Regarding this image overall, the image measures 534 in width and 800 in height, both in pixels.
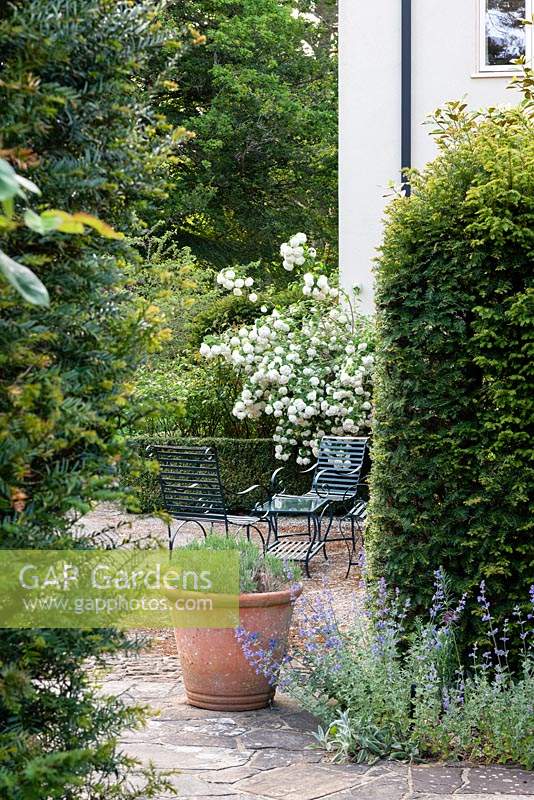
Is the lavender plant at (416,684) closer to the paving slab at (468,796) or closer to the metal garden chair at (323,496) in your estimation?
the paving slab at (468,796)

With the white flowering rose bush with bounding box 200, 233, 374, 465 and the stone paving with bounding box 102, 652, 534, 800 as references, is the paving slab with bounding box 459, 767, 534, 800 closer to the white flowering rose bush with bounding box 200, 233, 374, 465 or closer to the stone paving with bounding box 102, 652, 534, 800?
the stone paving with bounding box 102, 652, 534, 800

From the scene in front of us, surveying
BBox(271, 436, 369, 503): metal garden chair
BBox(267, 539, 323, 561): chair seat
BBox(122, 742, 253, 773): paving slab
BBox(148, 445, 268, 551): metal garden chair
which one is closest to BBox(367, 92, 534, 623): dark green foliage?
BBox(122, 742, 253, 773): paving slab

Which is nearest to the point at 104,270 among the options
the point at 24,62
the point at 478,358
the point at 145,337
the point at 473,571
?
the point at 145,337

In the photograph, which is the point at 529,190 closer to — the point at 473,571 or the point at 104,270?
the point at 473,571

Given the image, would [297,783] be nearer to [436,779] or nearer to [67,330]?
[436,779]

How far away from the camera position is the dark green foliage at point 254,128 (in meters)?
22.6

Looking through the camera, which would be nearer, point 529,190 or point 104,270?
point 104,270

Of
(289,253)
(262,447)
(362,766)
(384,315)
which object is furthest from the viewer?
(289,253)

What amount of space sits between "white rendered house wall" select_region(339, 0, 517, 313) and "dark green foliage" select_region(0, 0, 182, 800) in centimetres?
→ 927

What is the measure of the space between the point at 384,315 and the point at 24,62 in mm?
2964

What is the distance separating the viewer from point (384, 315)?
17.0ft

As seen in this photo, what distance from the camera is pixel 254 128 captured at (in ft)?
76.1

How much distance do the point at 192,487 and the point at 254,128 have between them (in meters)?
16.1

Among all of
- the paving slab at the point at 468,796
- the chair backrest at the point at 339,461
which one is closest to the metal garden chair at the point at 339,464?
the chair backrest at the point at 339,461
